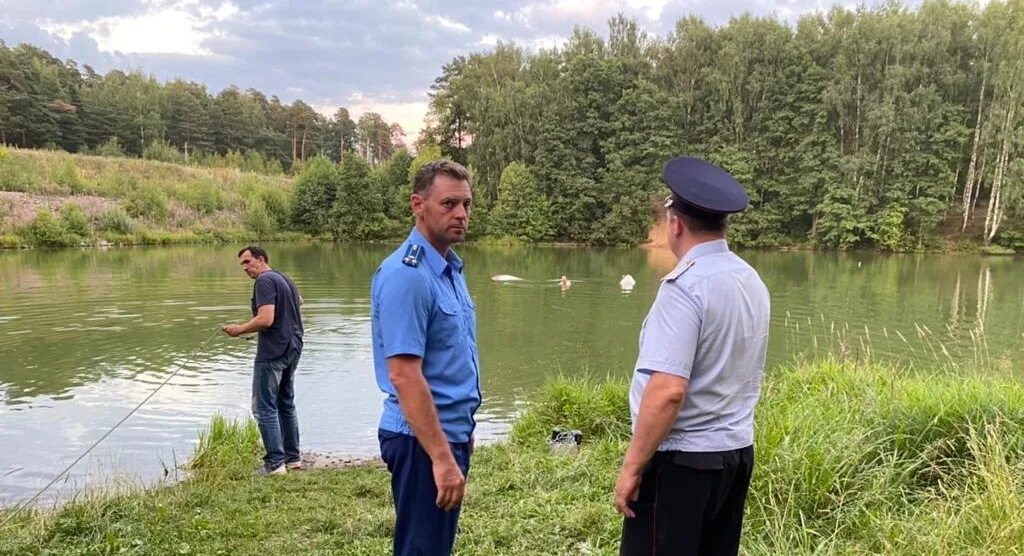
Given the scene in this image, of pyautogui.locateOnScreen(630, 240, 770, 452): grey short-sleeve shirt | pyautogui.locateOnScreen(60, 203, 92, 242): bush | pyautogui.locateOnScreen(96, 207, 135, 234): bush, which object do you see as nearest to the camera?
pyautogui.locateOnScreen(630, 240, 770, 452): grey short-sleeve shirt

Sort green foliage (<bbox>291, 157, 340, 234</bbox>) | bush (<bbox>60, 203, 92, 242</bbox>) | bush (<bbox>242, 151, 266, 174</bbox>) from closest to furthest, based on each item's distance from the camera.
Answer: bush (<bbox>60, 203, 92, 242</bbox>) → green foliage (<bbox>291, 157, 340, 234</bbox>) → bush (<bbox>242, 151, 266, 174</bbox>)

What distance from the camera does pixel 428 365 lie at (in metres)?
2.18

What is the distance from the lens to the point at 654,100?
41.5 metres

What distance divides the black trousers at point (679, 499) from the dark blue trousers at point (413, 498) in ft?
2.10

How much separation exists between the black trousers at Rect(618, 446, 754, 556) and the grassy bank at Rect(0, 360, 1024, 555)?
1.17m

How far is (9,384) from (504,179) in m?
34.5

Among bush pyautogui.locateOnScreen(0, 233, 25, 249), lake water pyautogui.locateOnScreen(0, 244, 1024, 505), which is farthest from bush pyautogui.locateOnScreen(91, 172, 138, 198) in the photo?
lake water pyautogui.locateOnScreen(0, 244, 1024, 505)

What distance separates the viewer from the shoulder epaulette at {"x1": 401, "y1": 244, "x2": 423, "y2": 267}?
2117 millimetres

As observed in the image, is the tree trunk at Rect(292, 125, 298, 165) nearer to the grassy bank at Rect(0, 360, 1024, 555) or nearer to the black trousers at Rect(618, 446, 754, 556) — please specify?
the grassy bank at Rect(0, 360, 1024, 555)

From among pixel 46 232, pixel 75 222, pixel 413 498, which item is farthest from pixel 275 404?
pixel 75 222

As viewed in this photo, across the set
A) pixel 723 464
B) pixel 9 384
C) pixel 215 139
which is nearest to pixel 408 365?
pixel 723 464

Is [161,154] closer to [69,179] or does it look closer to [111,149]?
[111,149]

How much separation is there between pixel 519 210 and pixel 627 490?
3979 centimetres

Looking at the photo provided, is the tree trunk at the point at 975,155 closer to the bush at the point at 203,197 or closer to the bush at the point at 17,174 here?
the bush at the point at 203,197
